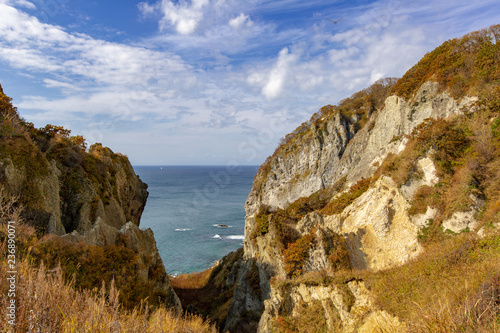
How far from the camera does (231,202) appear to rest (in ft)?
342

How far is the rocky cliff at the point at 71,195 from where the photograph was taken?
16.4m

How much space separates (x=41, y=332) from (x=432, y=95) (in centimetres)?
3135

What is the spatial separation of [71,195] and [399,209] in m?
25.4

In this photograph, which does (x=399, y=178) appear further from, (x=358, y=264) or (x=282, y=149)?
(x=282, y=149)

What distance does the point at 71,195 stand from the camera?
2148 cm

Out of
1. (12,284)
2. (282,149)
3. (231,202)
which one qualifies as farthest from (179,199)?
(12,284)

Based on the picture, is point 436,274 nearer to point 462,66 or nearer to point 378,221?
point 378,221

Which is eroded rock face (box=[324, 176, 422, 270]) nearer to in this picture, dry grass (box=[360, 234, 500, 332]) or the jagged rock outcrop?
the jagged rock outcrop

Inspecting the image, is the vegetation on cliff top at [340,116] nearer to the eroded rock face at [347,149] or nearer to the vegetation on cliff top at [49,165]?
the eroded rock face at [347,149]

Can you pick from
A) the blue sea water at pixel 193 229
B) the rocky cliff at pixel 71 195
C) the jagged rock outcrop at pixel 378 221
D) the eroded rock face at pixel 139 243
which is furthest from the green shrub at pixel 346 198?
the blue sea water at pixel 193 229

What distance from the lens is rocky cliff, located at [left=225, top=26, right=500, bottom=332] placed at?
14.9 metres

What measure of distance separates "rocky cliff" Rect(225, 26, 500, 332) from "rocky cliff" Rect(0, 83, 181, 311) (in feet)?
30.3

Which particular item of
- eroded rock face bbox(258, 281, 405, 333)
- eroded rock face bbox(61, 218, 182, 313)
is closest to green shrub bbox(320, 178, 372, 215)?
eroded rock face bbox(258, 281, 405, 333)

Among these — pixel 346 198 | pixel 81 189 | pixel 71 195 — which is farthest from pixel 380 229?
pixel 71 195
